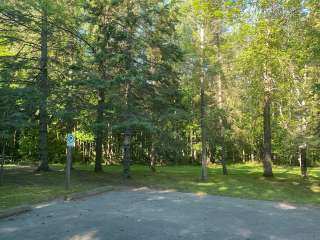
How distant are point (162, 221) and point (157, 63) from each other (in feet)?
34.5

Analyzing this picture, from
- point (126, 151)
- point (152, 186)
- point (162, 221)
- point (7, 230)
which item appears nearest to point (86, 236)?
point (7, 230)

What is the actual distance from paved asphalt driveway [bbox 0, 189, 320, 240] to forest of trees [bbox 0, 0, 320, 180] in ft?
18.3

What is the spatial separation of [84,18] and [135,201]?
10.8m

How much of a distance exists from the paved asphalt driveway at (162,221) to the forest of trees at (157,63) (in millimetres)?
5569

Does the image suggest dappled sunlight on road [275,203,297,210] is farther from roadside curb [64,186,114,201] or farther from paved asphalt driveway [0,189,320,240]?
roadside curb [64,186,114,201]

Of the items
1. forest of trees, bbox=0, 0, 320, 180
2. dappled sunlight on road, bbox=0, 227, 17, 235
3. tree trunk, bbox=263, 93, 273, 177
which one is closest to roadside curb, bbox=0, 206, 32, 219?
dappled sunlight on road, bbox=0, 227, 17, 235

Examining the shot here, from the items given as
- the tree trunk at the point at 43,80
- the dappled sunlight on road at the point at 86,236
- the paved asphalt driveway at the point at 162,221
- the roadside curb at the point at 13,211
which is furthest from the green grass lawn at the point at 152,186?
the dappled sunlight on road at the point at 86,236

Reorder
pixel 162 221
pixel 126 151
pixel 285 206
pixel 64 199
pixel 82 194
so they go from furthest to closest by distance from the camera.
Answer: pixel 126 151 < pixel 82 194 < pixel 64 199 < pixel 285 206 < pixel 162 221

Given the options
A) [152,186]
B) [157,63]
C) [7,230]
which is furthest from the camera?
[157,63]

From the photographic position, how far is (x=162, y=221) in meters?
7.33

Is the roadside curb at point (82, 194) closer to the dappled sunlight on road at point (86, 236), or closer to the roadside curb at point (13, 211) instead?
the roadside curb at point (13, 211)

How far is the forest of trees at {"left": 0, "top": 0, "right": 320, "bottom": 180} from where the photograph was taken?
15.9 metres

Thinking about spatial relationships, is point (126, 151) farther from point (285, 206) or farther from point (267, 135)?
point (285, 206)

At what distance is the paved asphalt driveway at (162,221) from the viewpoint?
6234 mm
